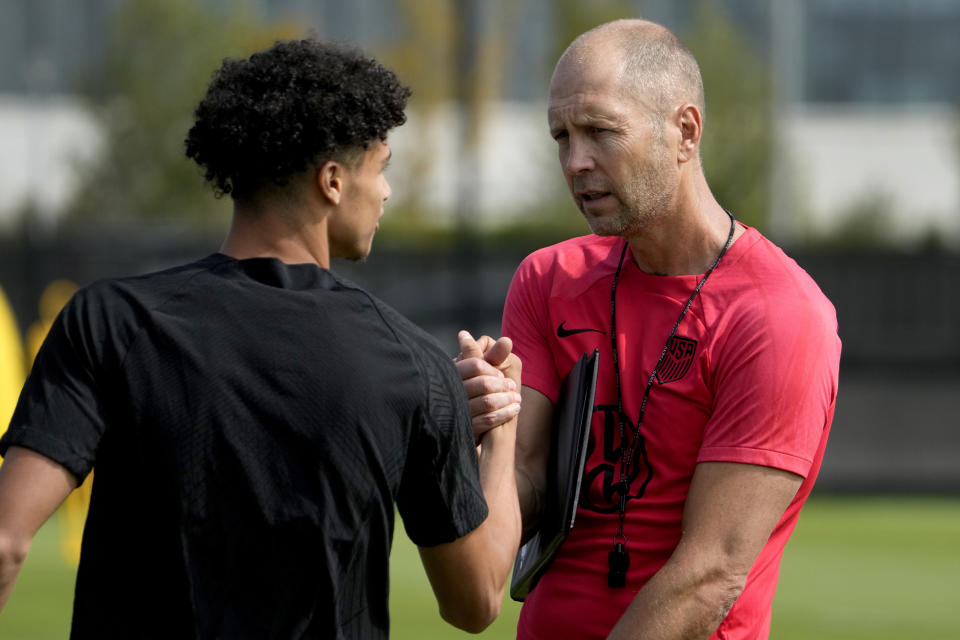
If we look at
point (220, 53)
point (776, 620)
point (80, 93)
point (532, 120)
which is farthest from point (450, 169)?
point (776, 620)

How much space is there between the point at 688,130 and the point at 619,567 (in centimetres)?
103

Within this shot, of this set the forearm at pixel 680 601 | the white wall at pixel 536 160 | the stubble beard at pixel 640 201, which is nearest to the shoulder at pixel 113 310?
the stubble beard at pixel 640 201

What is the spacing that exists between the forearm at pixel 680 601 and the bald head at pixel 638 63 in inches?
40.9

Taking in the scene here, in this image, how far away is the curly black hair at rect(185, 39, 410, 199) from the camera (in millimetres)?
2686

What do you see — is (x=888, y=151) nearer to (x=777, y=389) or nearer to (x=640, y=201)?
(x=640, y=201)

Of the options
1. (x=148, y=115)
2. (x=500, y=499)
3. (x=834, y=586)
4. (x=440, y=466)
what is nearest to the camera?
(x=440, y=466)

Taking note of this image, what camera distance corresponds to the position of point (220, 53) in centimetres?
2720

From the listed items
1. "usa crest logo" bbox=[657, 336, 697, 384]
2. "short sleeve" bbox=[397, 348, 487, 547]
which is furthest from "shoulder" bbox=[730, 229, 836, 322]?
"short sleeve" bbox=[397, 348, 487, 547]

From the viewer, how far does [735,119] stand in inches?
950

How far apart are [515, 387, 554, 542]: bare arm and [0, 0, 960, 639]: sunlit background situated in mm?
7273

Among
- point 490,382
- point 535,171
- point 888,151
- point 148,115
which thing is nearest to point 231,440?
point 490,382

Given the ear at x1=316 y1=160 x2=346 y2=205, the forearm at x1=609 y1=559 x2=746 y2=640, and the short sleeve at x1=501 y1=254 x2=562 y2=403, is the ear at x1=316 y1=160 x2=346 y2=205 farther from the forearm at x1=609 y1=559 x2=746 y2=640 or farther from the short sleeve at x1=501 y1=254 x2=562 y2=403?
the forearm at x1=609 y1=559 x2=746 y2=640

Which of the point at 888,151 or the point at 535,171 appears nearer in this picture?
the point at 535,171

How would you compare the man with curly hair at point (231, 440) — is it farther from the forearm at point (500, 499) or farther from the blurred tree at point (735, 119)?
the blurred tree at point (735, 119)
